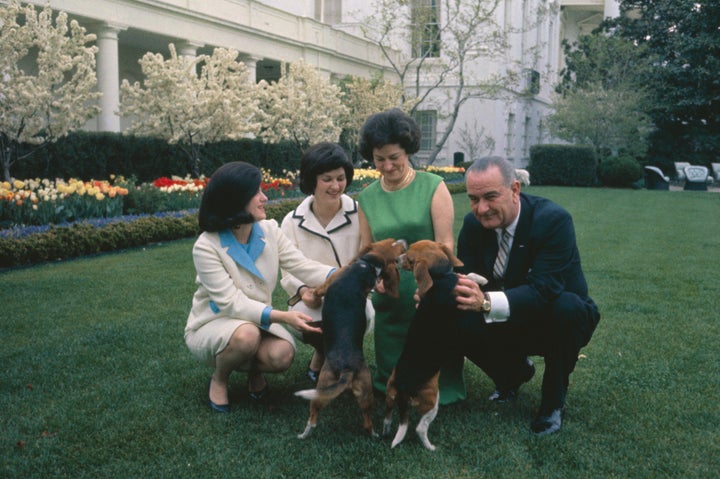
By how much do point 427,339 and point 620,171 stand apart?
27.0 meters

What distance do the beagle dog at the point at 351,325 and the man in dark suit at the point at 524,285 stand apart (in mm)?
421

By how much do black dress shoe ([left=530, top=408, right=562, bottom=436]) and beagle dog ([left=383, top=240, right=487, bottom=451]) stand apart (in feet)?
2.01

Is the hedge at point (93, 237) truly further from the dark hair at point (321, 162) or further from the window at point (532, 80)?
the window at point (532, 80)

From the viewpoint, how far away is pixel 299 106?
1711cm

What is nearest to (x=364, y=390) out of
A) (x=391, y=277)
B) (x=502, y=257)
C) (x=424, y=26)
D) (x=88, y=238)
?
(x=391, y=277)

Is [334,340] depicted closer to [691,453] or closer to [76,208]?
[691,453]

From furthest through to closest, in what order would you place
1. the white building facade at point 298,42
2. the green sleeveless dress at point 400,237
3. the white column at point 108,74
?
the white building facade at point 298,42
the white column at point 108,74
the green sleeveless dress at point 400,237

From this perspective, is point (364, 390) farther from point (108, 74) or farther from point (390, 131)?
point (108, 74)

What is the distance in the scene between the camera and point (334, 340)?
126 inches

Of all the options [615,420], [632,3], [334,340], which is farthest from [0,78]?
[632,3]

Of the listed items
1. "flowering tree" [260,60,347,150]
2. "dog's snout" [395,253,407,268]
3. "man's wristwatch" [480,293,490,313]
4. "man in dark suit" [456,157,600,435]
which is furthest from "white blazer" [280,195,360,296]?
"flowering tree" [260,60,347,150]

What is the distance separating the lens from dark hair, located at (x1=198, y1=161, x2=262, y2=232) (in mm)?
3547

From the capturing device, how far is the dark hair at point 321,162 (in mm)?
3883

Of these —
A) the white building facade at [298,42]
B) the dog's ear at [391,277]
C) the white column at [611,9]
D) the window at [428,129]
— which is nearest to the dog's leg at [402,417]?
the dog's ear at [391,277]
